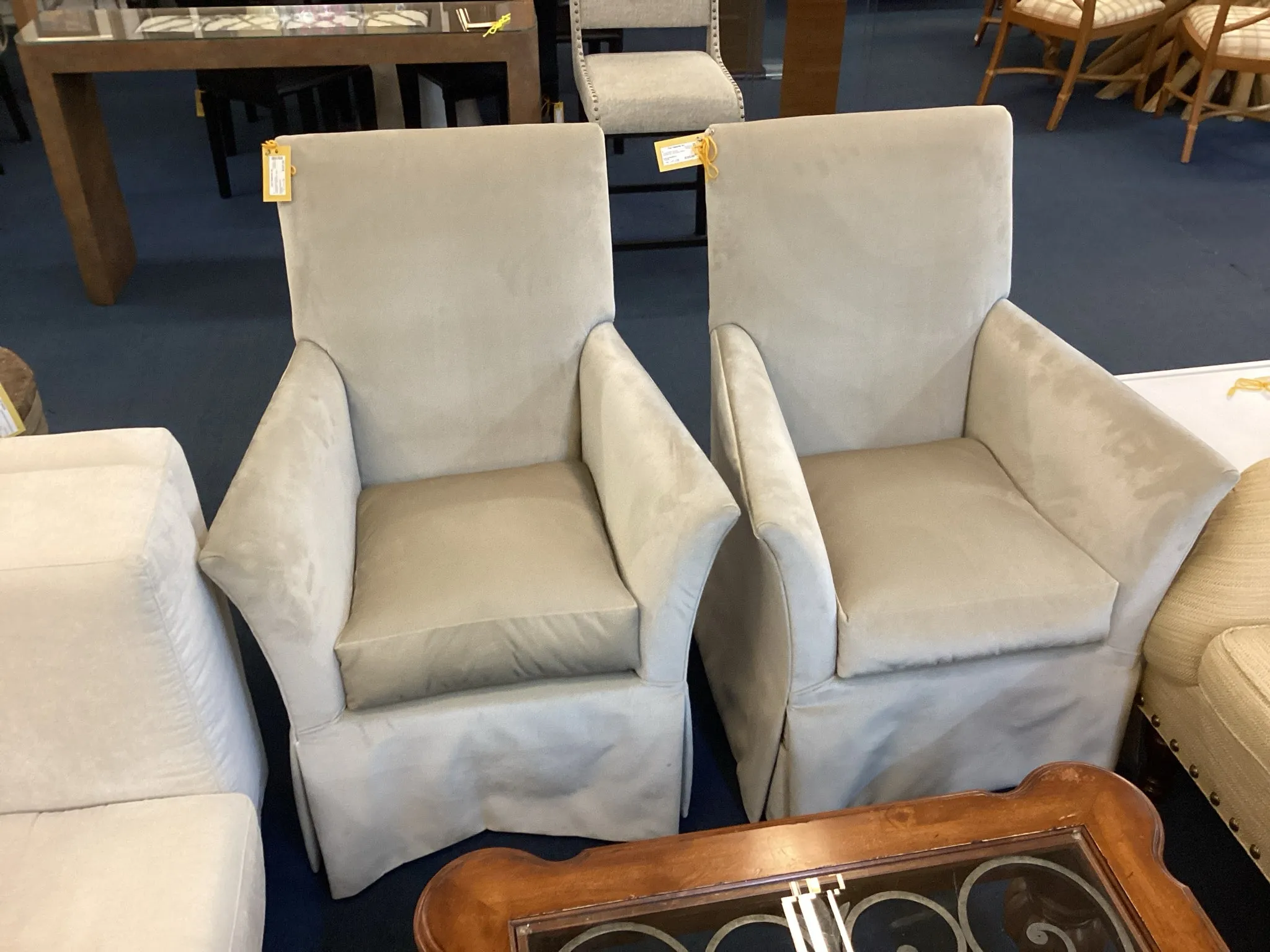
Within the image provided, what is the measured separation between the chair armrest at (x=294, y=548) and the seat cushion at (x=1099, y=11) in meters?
3.74

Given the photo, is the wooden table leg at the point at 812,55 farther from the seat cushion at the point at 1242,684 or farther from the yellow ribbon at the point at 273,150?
the seat cushion at the point at 1242,684

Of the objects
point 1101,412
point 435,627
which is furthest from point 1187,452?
point 435,627

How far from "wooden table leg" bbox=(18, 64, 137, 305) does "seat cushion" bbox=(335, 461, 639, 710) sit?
1902 millimetres

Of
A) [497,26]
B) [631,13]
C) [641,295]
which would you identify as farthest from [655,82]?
[641,295]

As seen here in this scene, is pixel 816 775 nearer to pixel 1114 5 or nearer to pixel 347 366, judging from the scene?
pixel 347 366

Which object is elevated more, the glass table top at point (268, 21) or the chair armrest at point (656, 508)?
the glass table top at point (268, 21)

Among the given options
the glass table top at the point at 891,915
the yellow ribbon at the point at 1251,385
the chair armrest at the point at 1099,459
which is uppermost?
the chair armrest at the point at 1099,459

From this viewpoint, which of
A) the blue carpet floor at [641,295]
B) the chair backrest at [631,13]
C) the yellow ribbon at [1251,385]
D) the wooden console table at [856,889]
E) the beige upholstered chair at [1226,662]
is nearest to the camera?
the wooden console table at [856,889]

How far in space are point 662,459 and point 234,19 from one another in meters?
2.12

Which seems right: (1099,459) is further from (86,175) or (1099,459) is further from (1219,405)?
(86,175)

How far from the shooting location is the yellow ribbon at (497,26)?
104 inches

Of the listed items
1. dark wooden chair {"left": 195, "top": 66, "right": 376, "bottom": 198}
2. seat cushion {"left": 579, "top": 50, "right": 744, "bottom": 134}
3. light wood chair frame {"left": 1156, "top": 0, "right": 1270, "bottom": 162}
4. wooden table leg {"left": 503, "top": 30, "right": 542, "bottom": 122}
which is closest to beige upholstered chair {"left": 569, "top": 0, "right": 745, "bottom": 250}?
seat cushion {"left": 579, "top": 50, "right": 744, "bottom": 134}

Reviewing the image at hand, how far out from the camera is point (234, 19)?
2.74 m

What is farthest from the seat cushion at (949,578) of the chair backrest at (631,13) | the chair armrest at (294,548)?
the chair backrest at (631,13)
